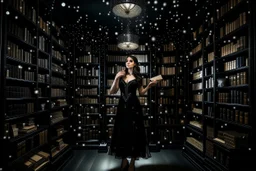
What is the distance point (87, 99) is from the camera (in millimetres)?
5309

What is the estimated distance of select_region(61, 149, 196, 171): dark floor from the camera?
12.1 feet

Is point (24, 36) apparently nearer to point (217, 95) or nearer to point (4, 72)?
point (4, 72)

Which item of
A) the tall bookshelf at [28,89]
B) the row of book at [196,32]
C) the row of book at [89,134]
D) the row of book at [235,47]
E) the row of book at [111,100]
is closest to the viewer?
the tall bookshelf at [28,89]

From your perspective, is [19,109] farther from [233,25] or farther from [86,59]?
[233,25]

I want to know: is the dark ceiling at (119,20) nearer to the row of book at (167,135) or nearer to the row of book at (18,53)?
the row of book at (18,53)

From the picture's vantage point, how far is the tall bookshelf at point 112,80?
5.28 meters

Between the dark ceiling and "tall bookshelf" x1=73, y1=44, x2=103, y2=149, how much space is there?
496 millimetres

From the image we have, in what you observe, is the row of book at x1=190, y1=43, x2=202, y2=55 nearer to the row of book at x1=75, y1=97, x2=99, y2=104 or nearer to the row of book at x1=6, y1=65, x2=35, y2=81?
→ the row of book at x1=75, y1=97, x2=99, y2=104

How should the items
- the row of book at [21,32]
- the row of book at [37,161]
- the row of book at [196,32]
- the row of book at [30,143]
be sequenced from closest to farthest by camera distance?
1. the row of book at [21,32]
2. the row of book at [30,143]
3. the row of book at [37,161]
4. the row of book at [196,32]

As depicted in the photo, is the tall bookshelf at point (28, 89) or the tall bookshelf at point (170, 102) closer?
the tall bookshelf at point (28, 89)

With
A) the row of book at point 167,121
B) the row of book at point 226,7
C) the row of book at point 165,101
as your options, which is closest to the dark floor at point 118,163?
the row of book at point 167,121

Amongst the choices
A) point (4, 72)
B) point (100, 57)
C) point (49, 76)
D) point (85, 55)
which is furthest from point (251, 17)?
point (85, 55)

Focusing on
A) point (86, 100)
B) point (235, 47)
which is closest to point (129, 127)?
point (235, 47)

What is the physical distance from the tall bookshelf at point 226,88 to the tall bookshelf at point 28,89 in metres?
2.69
